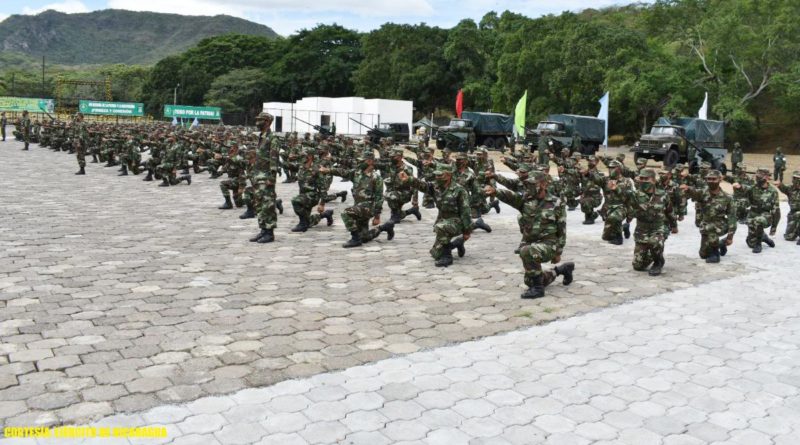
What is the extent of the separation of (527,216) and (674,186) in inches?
268

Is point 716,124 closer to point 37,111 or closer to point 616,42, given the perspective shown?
point 616,42

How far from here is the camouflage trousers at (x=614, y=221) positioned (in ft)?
37.0

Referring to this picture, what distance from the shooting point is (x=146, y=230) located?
11297 mm

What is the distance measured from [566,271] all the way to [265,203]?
4679mm

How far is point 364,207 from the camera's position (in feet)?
33.9

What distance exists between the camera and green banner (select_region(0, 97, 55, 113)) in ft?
156

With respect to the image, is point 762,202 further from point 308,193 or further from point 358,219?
point 308,193

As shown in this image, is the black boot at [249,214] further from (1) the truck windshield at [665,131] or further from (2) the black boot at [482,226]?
(1) the truck windshield at [665,131]

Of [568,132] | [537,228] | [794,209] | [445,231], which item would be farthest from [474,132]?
[537,228]

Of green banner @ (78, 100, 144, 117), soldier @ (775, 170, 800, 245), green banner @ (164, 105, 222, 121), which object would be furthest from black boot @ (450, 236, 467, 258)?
green banner @ (164, 105, 222, 121)

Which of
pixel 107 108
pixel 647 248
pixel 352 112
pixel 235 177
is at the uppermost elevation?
pixel 352 112

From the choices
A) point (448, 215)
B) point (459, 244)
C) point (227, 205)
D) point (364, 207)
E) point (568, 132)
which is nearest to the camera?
point (448, 215)

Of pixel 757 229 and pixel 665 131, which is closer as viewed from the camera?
pixel 757 229

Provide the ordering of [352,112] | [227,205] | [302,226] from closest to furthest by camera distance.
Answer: [302,226]
[227,205]
[352,112]
